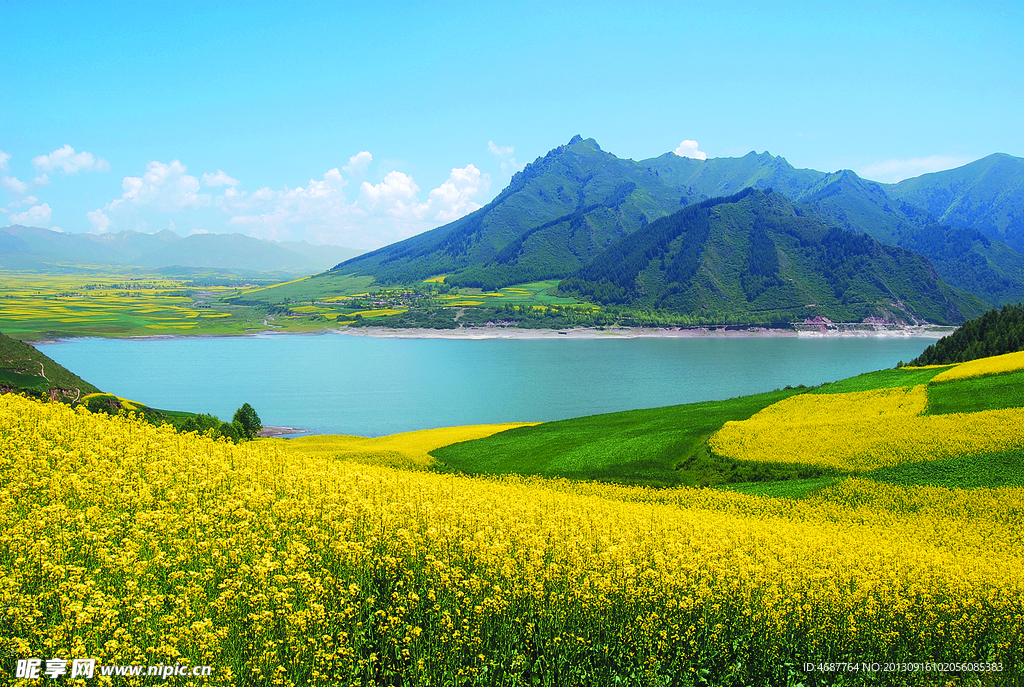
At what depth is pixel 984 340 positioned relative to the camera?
56.6 meters

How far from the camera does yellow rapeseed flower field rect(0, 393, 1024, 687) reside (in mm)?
8312

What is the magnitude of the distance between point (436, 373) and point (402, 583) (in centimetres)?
9609

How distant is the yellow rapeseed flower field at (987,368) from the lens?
40.2m

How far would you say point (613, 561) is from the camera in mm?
12320

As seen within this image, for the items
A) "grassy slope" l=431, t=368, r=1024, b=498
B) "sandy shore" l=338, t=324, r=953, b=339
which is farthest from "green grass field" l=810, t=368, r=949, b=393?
"sandy shore" l=338, t=324, r=953, b=339

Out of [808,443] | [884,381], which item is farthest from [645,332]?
[808,443]

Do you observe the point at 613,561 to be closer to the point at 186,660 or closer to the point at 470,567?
the point at 470,567

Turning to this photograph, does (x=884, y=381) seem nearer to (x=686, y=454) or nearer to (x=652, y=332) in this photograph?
(x=686, y=454)

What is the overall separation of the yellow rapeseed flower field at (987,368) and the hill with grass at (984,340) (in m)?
9.86

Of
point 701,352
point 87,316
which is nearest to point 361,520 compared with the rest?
point 701,352

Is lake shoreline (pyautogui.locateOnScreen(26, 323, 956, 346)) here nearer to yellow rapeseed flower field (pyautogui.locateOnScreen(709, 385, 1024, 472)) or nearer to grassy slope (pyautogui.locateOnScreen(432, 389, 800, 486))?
grassy slope (pyautogui.locateOnScreen(432, 389, 800, 486))

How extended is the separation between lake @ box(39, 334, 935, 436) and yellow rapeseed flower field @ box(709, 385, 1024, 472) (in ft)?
116

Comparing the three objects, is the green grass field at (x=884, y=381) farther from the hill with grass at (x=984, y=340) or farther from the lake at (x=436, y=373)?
the lake at (x=436, y=373)

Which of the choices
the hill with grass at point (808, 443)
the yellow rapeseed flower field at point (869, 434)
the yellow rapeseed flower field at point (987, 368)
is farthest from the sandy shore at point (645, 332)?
the yellow rapeseed flower field at point (869, 434)
